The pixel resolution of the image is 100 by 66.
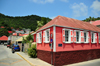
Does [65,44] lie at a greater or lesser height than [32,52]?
greater

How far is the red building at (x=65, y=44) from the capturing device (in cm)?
1048

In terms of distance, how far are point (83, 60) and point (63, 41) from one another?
4.20 meters

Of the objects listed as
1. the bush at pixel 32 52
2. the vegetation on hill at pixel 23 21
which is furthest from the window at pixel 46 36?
the vegetation on hill at pixel 23 21

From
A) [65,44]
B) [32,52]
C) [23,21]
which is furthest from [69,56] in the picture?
[23,21]

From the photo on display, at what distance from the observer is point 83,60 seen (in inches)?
499

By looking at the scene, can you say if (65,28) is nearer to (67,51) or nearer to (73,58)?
(67,51)

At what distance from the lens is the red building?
10.5 meters

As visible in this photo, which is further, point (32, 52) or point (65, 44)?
point (32, 52)

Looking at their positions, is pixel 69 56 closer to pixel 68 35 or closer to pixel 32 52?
pixel 68 35

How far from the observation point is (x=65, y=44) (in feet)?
36.3

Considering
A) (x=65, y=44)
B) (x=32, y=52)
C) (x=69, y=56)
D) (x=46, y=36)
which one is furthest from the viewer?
(x=32, y=52)

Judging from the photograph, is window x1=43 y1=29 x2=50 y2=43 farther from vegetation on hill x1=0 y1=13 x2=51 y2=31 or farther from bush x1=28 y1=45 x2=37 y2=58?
vegetation on hill x1=0 y1=13 x2=51 y2=31

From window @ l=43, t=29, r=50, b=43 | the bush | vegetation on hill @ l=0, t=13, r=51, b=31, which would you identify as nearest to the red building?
window @ l=43, t=29, r=50, b=43

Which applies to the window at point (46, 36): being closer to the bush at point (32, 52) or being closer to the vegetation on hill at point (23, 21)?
the bush at point (32, 52)
